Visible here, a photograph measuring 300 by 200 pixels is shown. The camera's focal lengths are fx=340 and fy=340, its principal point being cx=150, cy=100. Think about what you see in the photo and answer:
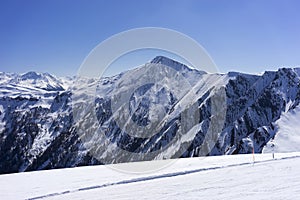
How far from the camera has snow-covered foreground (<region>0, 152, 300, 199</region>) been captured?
12.9m

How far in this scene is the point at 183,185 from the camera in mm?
15047

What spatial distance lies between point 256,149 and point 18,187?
12300cm

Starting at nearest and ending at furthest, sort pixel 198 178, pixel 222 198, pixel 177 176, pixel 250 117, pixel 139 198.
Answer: pixel 222 198, pixel 139 198, pixel 198 178, pixel 177 176, pixel 250 117

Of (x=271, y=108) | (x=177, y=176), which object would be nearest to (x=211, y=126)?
(x=271, y=108)

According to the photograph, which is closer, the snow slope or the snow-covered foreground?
the snow-covered foreground

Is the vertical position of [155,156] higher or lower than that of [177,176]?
lower

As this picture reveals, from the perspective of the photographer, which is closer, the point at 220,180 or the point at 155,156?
the point at 220,180

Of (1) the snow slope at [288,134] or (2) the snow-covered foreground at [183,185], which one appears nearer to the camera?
(2) the snow-covered foreground at [183,185]

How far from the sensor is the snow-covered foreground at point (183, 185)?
12.9 m

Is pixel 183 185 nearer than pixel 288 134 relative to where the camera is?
Yes

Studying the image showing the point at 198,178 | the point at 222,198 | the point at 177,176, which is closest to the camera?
the point at 222,198

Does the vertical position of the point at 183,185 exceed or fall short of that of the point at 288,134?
it exceeds it

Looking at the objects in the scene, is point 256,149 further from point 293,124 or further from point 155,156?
point 155,156

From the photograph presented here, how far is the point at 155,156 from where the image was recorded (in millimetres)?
197625
